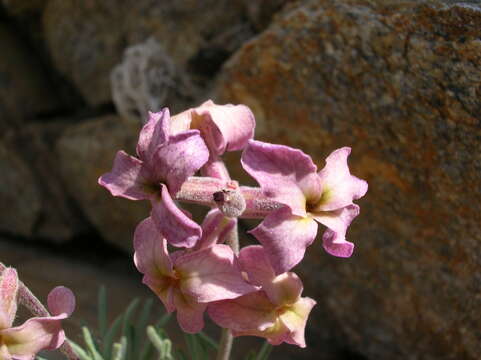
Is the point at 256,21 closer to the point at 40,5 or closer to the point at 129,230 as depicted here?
the point at 129,230

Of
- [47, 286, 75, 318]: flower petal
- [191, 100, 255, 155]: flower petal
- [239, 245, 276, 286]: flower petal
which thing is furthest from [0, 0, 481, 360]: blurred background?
[47, 286, 75, 318]: flower petal

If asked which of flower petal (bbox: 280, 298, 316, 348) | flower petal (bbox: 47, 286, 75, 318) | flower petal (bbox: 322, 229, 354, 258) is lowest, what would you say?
flower petal (bbox: 280, 298, 316, 348)

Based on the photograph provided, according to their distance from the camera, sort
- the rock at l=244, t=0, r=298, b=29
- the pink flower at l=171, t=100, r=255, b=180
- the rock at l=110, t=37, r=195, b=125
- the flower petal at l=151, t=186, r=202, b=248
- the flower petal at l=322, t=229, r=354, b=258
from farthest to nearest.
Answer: the rock at l=110, t=37, r=195, b=125 → the rock at l=244, t=0, r=298, b=29 → the pink flower at l=171, t=100, r=255, b=180 → the flower petal at l=322, t=229, r=354, b=258 → the flower petal at l=151, t=186, r=202, b=248

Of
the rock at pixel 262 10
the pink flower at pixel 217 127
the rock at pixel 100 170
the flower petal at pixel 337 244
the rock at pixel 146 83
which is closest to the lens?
the flower petal at pixel 337 244

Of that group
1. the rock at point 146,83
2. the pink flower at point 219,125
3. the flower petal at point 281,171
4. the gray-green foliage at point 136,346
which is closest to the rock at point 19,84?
the rock at point 146,83

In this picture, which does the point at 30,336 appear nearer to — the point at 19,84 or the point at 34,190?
the point at 34,190

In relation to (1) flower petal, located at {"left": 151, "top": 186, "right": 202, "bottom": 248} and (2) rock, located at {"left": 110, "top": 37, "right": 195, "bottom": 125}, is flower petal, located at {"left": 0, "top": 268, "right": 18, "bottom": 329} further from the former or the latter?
(2) rock, located at {"left": 110, "top": 37, "right": 195, "bottom": 125}

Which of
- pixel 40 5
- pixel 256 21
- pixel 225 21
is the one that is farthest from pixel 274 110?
pixel 40 5

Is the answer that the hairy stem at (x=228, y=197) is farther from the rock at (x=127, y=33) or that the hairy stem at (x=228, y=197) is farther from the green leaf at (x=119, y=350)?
the rock at (x=127, y=33)
